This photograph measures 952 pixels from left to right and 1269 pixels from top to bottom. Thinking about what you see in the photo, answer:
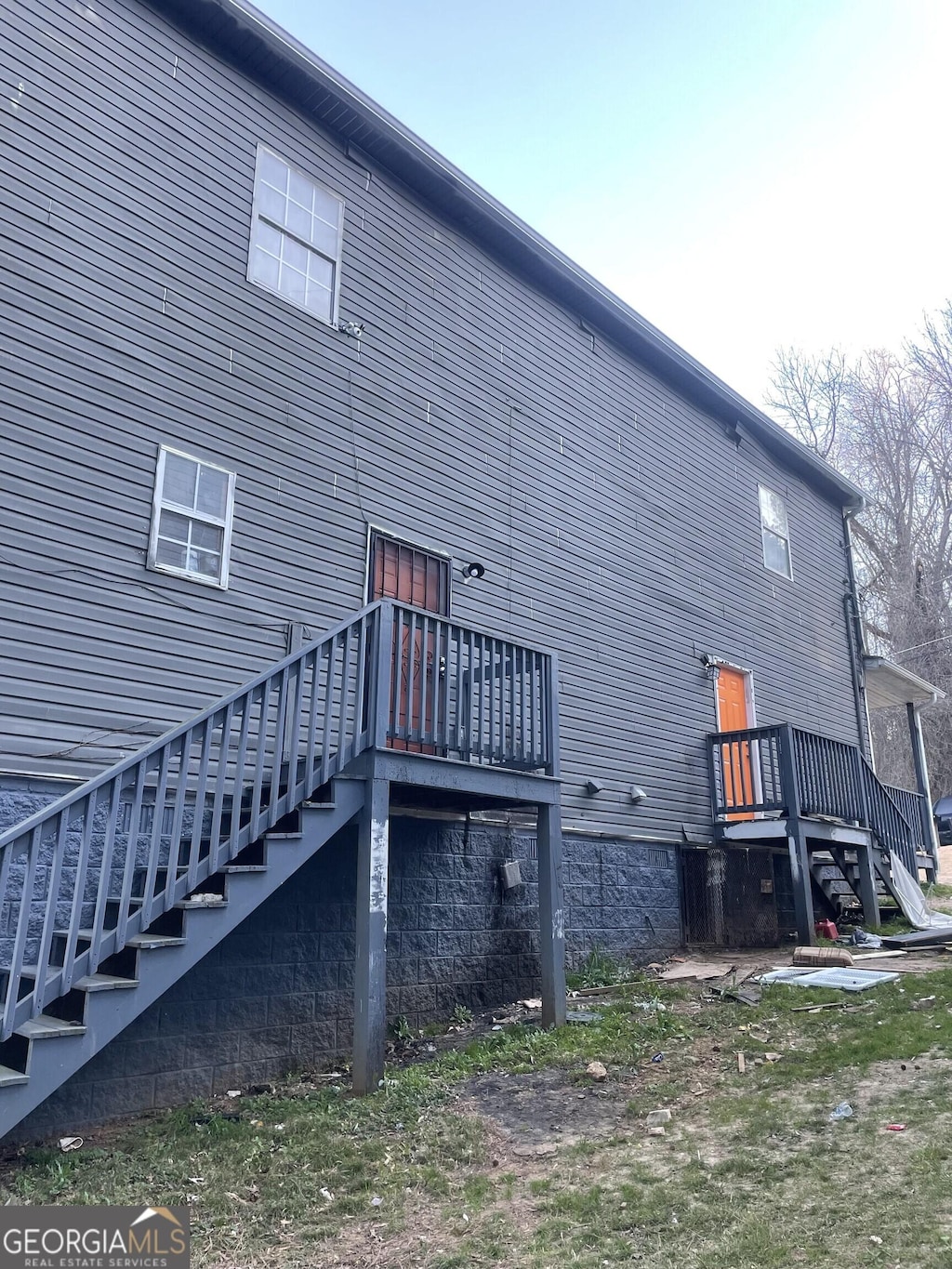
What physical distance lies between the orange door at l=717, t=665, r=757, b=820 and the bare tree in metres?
17.5

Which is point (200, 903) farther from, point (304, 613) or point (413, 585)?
point (413, 585)

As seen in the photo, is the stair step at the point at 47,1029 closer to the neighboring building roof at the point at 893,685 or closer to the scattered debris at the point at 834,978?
the scattered debris at the point at 834,978

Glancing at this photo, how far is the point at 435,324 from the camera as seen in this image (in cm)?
978

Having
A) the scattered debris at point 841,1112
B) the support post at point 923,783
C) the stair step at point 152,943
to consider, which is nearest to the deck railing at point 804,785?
the support post at point 923,783

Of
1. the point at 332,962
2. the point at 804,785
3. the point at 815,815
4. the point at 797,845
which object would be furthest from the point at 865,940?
the point at 332,962

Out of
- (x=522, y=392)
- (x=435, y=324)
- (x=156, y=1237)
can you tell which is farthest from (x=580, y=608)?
(x=156, y=1237)

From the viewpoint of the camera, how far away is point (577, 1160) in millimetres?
4629

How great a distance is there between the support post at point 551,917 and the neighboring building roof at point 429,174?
250 inches

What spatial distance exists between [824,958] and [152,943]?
21.4 ft

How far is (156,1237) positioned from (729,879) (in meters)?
8.86

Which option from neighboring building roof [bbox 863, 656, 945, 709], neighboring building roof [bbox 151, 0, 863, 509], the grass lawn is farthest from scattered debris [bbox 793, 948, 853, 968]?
neighboring building roof [bbox 863, 656, 945, 709]

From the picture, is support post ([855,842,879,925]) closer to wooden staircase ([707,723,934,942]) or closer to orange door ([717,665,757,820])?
wooden staircase ([707,723,934,942])

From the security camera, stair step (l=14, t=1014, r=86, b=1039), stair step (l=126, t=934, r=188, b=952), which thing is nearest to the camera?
stair step (l=14, t=1014, r=86, b=1039)

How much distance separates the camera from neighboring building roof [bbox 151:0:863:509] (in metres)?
8.09
